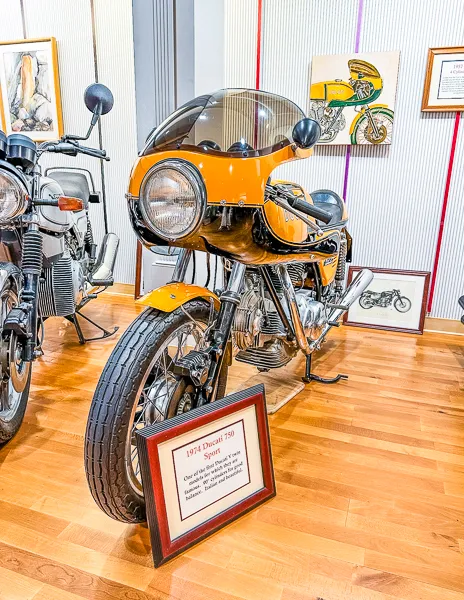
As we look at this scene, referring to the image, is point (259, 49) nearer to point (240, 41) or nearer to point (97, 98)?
point (240, 41)

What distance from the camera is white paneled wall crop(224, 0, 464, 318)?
2.57 metres

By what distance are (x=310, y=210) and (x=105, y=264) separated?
1.84m

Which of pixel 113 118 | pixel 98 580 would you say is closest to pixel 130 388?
pixel 98 580

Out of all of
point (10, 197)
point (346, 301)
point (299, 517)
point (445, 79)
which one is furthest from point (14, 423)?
point (445, 79)

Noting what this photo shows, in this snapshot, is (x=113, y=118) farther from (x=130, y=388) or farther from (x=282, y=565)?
(x=282, y=565)

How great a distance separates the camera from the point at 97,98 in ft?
4.95

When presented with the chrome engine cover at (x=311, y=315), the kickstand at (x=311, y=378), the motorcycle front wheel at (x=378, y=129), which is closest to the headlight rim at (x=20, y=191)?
the chrome engine cover at (x=311, y=315)

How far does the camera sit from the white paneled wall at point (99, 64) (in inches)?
123

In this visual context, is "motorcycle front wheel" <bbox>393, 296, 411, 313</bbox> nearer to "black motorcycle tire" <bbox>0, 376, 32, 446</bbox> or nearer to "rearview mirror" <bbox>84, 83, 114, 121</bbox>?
"rearview mirror" <bbox>84, 83, 114, 121</bbox>

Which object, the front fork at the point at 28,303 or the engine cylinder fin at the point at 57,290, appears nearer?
the front fork at the point at 28,303

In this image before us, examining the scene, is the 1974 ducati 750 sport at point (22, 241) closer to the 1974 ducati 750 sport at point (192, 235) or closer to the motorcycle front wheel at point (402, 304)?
the 1974 ducati 750 sport at point (192, 235)

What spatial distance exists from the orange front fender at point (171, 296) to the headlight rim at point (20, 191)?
588mm

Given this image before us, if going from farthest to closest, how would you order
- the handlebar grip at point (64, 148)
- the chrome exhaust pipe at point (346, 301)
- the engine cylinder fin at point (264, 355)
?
the chrome exhaust pipe at point (346, 301)
the engine cylinder fin at point (264, 355)
the handlebar grip at point (64, 148)

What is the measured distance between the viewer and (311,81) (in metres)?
2.77
